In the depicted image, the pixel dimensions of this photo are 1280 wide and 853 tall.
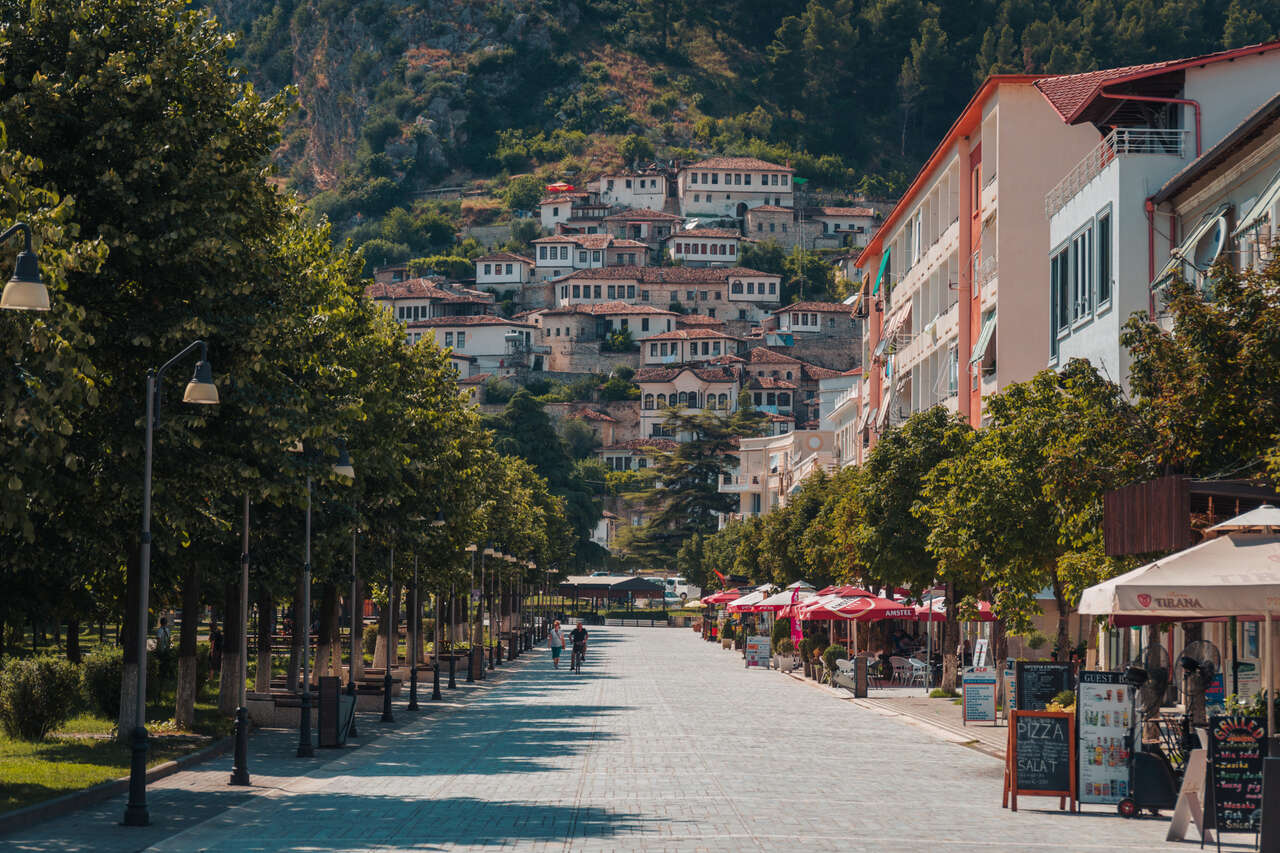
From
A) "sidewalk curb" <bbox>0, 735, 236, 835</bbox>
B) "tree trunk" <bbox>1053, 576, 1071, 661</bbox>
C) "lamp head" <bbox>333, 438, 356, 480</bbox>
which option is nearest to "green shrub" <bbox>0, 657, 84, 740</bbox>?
"sidewalk curb" <bbox>0, 735, 236, 835</bbox>

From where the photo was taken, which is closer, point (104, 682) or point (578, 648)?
point (104, 682)

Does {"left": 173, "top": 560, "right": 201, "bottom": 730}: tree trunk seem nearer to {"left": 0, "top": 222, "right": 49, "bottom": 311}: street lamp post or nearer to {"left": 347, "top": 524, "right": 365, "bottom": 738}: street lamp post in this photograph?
{"left": 347, "top": 524, "right": 365, "bottom": 738}: street lamp post

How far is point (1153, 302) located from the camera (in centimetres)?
3378

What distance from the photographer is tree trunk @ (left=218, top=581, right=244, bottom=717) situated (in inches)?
1399

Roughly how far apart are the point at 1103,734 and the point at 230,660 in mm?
19959

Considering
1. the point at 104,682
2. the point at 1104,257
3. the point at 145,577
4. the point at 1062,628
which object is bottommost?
the point at 104,682

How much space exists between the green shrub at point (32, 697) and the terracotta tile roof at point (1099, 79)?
23.2 metres

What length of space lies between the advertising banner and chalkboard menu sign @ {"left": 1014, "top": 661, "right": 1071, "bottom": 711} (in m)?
5.00

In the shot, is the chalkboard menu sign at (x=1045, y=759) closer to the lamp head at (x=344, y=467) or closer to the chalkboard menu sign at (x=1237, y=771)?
the chalkboard menu sign at (x=1237, y=771)

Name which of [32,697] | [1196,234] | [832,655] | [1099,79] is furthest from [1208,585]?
[832,655]

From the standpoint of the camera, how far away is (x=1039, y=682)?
2670 cm

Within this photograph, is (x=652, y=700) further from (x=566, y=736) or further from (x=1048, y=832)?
(x=1048, y=832)

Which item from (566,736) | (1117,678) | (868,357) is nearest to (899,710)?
(566,736)

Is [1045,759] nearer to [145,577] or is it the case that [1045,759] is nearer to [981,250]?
[145,577]
